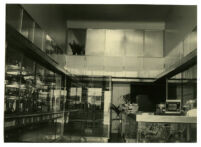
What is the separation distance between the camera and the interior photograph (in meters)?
4.50

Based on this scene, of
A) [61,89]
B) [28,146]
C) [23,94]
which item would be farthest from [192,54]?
[61,89]

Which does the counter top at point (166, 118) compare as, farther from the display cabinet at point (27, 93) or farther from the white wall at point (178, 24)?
the white wall at point (178, 24)

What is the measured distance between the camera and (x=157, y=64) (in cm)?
1026

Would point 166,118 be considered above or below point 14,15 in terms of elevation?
below

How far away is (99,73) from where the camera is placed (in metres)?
9.61

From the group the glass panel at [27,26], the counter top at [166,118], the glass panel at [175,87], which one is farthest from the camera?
the glass panel at [175,87]

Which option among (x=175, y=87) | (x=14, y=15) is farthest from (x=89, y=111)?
(x=14, y=15)

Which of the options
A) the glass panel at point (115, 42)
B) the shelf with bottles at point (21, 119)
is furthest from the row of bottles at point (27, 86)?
the glass panel at point (115, 42)

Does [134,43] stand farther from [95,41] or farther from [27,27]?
[27,27]

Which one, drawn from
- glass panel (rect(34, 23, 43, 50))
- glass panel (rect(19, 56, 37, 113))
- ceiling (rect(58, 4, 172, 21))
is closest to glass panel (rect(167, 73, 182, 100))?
ceiling (rect(58, 4, 172, 21))

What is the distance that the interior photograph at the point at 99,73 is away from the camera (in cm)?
450

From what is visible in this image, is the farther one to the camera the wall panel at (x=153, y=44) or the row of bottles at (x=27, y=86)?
the wall panel at (x=153, y=44)

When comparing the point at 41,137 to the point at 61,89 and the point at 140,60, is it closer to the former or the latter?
the point at 61,89

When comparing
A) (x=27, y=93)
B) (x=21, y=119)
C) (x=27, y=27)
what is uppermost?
(x=27, y=27)
